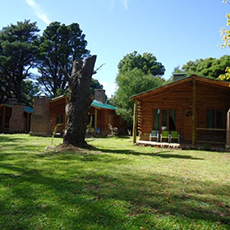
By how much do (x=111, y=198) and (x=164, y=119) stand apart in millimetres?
11470

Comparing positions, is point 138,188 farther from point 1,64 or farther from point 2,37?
point 2,37

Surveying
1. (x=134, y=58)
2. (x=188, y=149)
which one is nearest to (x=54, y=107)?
(x=188, y=149)

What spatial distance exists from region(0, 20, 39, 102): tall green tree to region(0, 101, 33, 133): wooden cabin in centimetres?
815

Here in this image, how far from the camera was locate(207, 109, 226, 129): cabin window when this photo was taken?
13141mm

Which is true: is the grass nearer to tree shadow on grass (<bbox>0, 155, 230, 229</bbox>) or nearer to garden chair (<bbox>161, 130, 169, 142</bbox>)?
tree shadow on grass (<bbox>0, 155, 230, 229</bbox>)

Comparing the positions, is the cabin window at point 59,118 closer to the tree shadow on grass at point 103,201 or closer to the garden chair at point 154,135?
→ the garden chair at point 154,135

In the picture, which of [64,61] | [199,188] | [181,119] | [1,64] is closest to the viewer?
[199,188]


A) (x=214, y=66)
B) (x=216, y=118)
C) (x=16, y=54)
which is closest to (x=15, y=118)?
(x=16, y=54)

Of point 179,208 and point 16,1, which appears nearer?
point 179,208

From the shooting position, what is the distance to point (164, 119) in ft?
47.9

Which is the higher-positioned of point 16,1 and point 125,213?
point 16,1

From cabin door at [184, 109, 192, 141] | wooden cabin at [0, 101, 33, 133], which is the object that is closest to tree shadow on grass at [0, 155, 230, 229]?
cabin door at [184, 109, 192, 141]

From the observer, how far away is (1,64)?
1328 inches

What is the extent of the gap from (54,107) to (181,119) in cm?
1361
